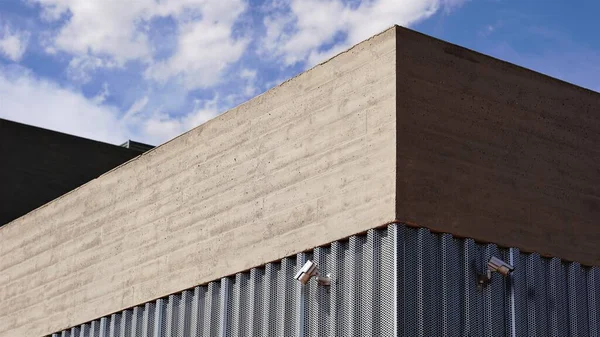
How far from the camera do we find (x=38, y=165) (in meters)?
23.4

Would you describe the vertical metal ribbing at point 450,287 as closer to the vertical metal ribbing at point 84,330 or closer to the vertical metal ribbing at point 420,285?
the vertical metal ribbing at point 420,285

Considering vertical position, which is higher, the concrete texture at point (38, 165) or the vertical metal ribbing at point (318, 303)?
the concrete texture at point (38, 165)

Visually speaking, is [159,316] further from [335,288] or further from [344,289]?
[344,289]

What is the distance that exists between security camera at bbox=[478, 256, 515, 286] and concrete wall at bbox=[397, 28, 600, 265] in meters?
0.27

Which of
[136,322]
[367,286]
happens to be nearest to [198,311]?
[136,322]

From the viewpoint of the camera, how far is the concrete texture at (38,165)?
2297 cm

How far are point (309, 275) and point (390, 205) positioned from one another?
51.9 inches

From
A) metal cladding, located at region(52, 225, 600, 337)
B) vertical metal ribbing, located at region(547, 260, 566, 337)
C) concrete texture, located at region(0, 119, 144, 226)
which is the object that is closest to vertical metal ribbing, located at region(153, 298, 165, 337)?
metal cladding, located at region(52, 225, 600, 337)

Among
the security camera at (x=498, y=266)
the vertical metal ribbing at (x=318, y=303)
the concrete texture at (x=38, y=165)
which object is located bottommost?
the vertical metal ribbing at (x=318, y=303)

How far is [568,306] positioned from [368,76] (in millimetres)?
3420

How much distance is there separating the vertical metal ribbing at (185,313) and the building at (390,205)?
0.02 meters

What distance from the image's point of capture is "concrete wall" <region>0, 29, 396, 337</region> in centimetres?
1262

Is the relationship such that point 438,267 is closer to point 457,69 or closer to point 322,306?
point 322,306

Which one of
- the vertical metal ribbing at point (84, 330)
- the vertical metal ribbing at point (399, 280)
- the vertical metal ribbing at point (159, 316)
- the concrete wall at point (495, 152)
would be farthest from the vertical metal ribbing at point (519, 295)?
the vertical metal ribbing at point (84, 330)
